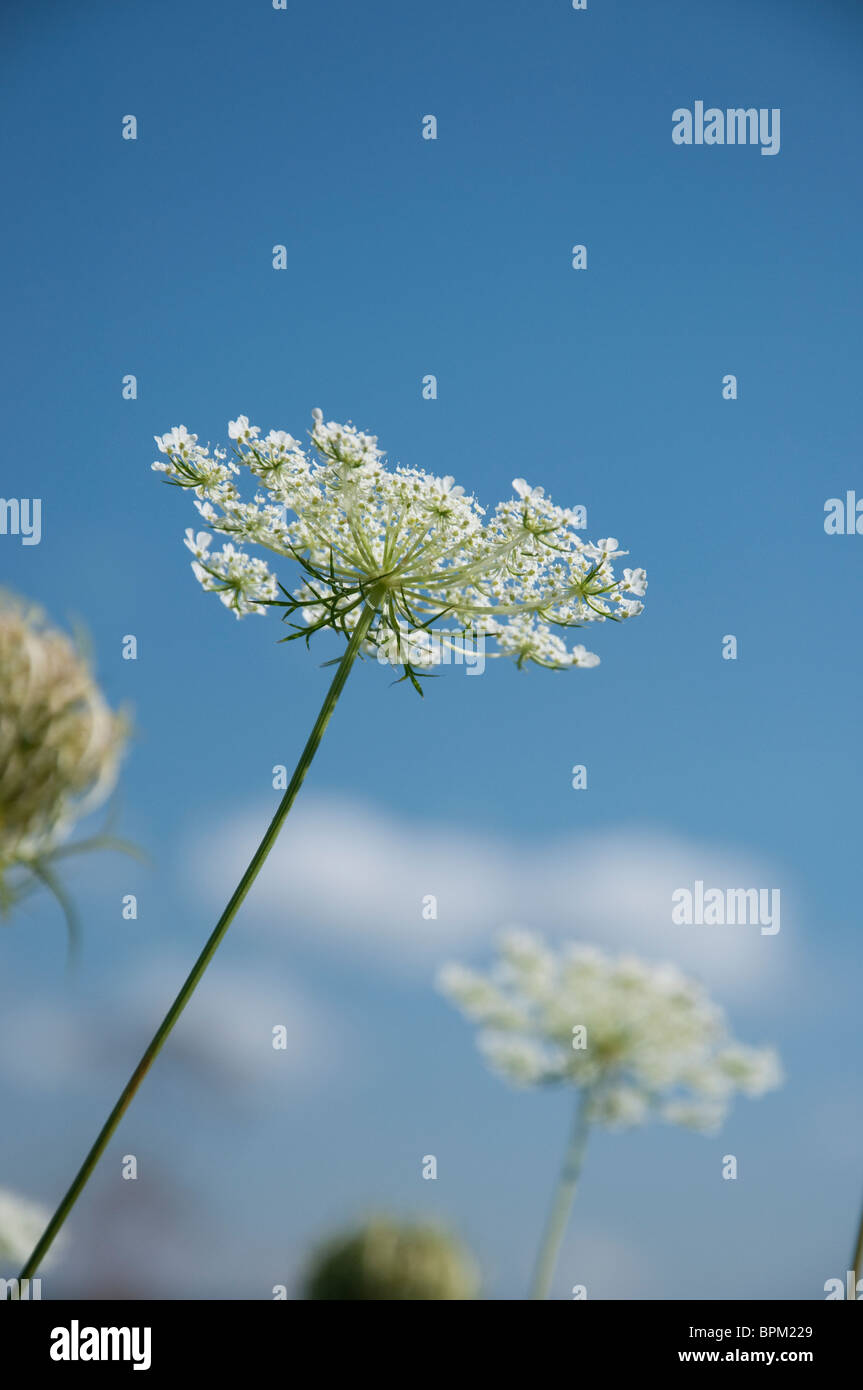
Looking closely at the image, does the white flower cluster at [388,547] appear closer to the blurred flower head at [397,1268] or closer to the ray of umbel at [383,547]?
the ray of umbel at [383,547]

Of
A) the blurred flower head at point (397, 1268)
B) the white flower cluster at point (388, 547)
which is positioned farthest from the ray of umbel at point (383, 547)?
the blurred flower head at point (397, 1268)

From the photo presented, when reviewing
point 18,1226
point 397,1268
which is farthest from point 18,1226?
point 397,1268

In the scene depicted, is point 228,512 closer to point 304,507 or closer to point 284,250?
point 304,507

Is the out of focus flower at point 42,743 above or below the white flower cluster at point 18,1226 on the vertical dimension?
above

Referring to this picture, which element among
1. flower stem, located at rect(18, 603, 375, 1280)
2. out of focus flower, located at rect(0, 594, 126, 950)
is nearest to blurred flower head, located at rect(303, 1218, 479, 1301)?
flower stem, located at rect(18, 603, 375, 1280)

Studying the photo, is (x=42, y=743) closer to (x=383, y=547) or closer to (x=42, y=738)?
(x=42, y=738)
